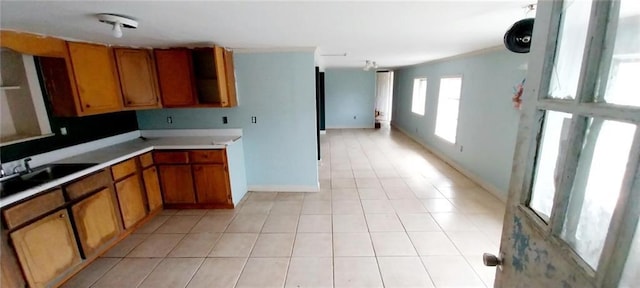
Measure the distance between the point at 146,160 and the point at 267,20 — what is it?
2.23m

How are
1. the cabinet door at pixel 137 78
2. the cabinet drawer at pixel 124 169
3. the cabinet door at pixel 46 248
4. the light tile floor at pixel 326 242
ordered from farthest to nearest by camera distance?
the cabinet door at pixel 137 78, the cabinet drawer at pixel 124 169, the light tile floor at pixel 326 242, the cabinet door at pixel 46 248

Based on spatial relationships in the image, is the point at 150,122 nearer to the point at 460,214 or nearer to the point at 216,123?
the point at 216,123

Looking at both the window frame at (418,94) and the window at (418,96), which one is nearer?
the window frame at (418,94)

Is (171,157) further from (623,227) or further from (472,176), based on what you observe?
(472,176)

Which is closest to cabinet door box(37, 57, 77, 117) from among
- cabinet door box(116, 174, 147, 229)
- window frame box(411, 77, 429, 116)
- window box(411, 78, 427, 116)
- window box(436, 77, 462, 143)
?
cabinet door box(116, 174, 147, 229)

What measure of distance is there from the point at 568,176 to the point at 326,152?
5.36m

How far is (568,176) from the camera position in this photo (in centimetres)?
66

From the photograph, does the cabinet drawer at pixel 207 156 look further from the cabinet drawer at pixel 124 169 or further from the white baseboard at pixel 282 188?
the white baseboard at pixel 282 188

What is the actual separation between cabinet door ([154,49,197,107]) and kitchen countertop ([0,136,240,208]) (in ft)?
1.63

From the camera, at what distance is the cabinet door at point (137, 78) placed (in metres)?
2.93

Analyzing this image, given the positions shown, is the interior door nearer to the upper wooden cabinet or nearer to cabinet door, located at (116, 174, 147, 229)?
the upper wooden cabinet

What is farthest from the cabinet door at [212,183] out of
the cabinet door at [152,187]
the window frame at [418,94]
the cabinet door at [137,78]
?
the window frame at [418,94]

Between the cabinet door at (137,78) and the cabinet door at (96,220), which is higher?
the cabinet door at (137,78)

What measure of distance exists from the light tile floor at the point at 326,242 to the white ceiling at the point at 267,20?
2.00 meters
